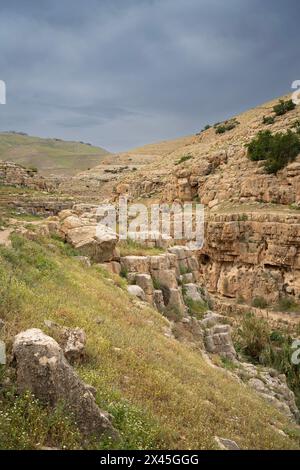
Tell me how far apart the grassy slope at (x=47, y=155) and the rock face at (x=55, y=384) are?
94426mm

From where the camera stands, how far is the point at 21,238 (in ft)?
32.9

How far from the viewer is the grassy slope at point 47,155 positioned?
114m


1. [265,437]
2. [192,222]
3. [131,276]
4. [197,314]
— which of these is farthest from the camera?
[192,222]

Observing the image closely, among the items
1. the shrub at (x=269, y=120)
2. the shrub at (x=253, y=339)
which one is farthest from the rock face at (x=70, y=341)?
the shrub at (x=269, y=120)

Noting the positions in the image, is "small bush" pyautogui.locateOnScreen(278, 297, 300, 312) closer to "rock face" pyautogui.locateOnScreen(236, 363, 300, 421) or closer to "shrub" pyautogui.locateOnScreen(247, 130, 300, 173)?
"shrub" pyautogui.locateOnScreen(247, 130, 300, 173)

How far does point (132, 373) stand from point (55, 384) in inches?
70.7

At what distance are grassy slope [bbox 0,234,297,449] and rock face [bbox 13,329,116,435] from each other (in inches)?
7.5

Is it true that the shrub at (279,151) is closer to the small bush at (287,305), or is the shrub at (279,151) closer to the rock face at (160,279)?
the small bush at (287,305)

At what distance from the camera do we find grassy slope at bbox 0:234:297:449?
419 centimetres

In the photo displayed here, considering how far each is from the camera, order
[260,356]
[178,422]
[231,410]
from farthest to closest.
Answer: [260,356], [231,410], [178,422]
